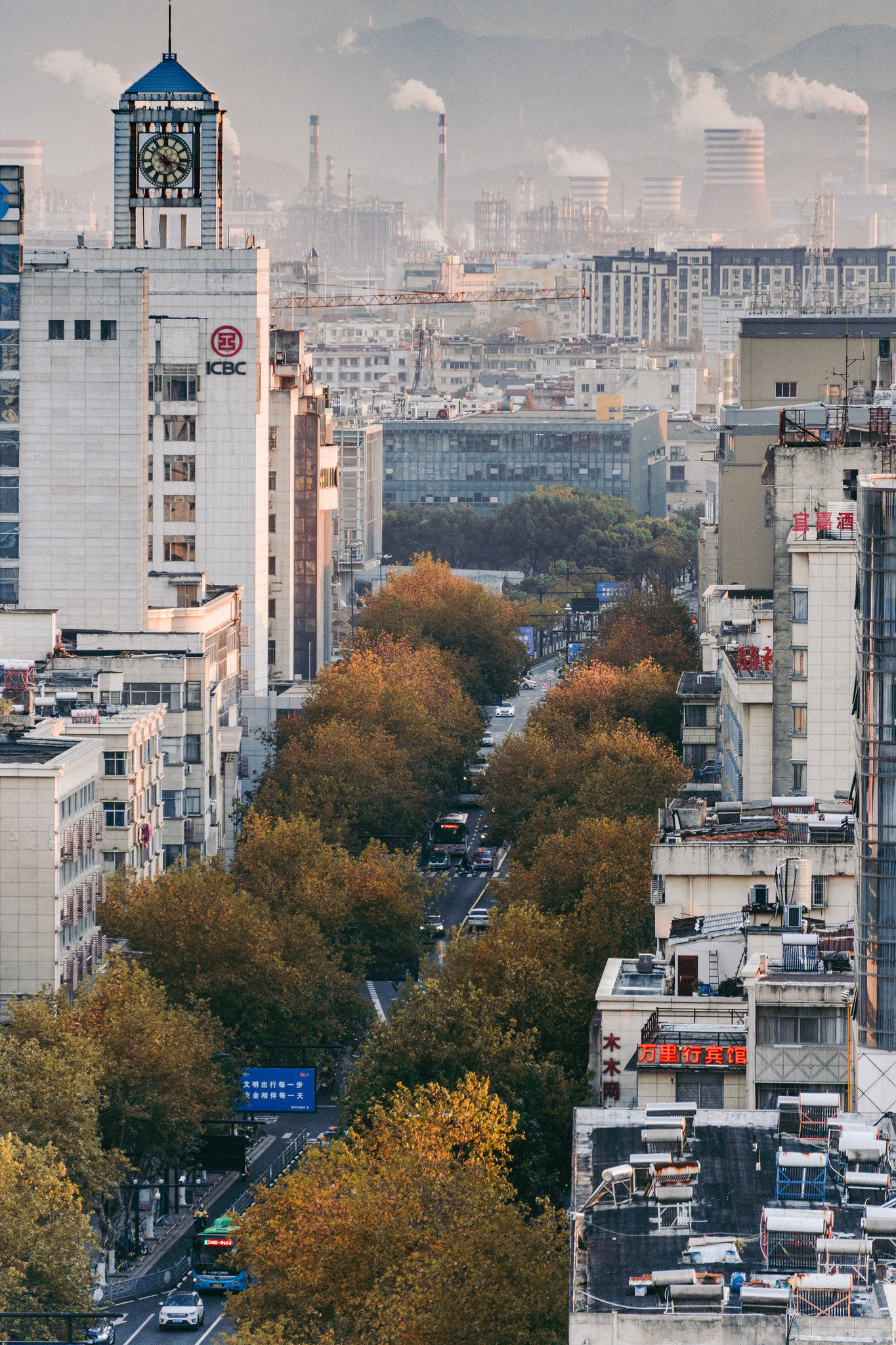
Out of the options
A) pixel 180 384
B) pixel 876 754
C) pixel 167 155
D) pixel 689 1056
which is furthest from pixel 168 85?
pixel 876 754

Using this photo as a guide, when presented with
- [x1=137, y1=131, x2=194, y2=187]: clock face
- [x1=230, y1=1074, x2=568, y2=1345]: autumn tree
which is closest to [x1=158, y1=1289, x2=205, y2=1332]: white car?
[x1=230, y1=1074, x2=568, y2=1345]: autumn tree

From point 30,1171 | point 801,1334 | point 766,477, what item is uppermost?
point 766,477

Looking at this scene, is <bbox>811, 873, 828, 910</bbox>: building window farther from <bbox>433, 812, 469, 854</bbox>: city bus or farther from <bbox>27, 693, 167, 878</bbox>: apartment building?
<bbox>433, 812, 469, 854</bbox>: city bus

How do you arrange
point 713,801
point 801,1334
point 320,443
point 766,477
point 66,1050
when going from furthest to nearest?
1. point 320,443
2. point 766,477
3. point 713,801
4. point 66,1050
5. point 801,1334

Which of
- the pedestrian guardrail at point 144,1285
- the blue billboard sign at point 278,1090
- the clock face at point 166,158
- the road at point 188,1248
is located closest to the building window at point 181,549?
the clock face at point 166,158

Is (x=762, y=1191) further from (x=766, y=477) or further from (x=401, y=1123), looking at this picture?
(x=766, y=477)

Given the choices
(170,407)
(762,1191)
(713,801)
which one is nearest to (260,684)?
(170,407)
